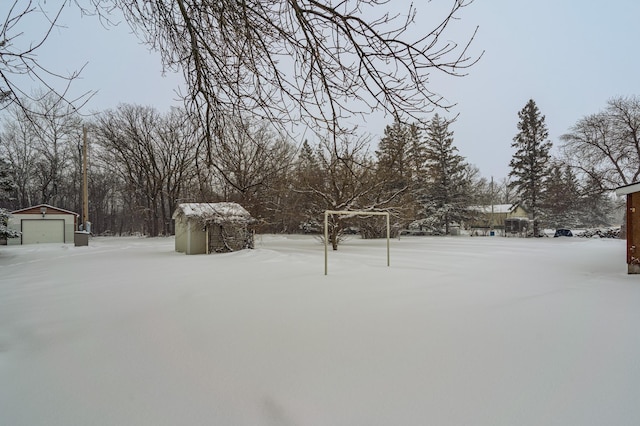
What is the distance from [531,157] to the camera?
28250 millimetres

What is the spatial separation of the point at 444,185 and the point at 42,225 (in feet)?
95.8

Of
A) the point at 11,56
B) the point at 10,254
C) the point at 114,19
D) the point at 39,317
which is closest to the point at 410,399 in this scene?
the point at 11,56

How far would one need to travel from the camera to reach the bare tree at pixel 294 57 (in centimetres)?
278

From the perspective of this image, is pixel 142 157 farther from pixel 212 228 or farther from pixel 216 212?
Result: pixel 216 212

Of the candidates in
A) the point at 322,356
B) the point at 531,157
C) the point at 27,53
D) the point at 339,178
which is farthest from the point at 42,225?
the point at 531,157

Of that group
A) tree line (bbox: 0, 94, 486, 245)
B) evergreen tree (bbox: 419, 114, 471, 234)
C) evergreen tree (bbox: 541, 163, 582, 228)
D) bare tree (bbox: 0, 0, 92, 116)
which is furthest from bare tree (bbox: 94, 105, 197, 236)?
evergreen tree (bbox: 541, 163, 582, 228)

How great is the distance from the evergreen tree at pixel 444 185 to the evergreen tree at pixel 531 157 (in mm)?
3918

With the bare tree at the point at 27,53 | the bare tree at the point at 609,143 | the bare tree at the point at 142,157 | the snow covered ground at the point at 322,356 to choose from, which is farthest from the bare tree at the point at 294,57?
the bare tree at the point at 609,143

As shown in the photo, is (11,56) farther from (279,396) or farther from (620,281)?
(620,281)

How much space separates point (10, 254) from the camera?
14625 millimetres

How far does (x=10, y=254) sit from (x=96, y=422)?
55.8 feet

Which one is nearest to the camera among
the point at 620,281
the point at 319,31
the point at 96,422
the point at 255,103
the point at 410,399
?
the point at 96,422

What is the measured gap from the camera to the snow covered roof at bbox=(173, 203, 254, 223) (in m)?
13.9

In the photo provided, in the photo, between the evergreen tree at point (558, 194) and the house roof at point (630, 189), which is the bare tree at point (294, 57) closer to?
the house roof at point (630, 189)
